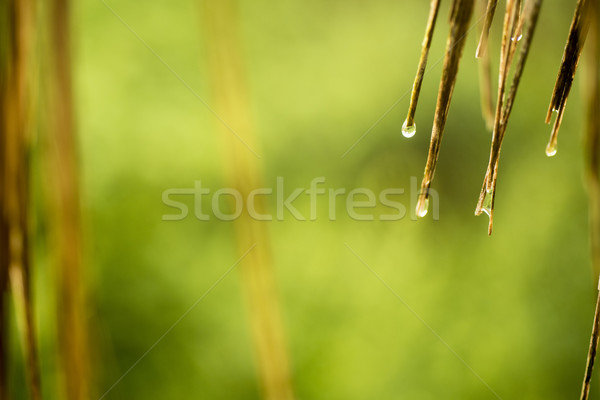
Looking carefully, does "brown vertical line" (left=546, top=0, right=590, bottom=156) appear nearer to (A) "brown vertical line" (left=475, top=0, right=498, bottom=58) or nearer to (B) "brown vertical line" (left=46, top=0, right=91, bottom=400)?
(A) "brown vertical line" (left=475, top=0, right=498, bottom=58)

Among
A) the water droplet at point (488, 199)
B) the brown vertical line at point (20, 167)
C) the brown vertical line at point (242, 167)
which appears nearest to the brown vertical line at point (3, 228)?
the brown vertical line at point (20, 167)

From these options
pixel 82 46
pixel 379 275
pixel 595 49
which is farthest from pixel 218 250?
pixel 595 49

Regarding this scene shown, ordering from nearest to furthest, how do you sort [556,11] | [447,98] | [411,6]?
[447,98], [556,11], [411,6]

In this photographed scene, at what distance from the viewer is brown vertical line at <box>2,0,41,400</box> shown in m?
0.22

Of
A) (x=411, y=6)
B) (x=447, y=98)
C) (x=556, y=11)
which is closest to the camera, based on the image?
(x=447, y=98)

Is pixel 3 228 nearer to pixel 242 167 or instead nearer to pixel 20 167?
pixel 20 167

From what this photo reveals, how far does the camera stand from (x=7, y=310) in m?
0.25

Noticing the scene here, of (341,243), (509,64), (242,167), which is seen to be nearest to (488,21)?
(509,64)

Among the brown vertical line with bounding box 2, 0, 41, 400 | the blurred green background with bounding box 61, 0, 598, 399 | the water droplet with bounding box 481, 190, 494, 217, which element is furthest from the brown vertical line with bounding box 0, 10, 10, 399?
the blurred green background with bounding box 61, 0, 598, 399

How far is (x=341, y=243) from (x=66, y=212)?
1.37m

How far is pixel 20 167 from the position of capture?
22 centimetres

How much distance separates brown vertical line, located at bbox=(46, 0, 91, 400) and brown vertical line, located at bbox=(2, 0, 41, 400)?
0.01 m

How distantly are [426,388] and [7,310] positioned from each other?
1509 mm

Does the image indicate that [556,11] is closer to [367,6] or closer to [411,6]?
[411,6]
